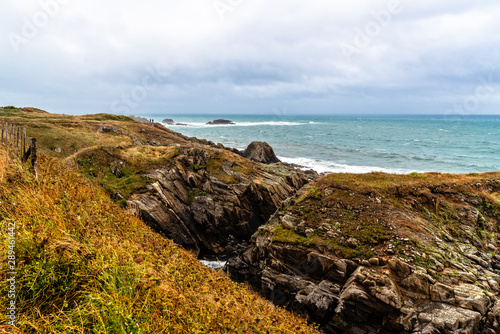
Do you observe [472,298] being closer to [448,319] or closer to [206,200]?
[448,319]

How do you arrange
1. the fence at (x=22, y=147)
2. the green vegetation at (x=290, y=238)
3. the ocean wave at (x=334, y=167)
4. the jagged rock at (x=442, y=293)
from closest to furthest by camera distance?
1. the fence at (x=22, y=147)
2. the jagged rock at (x=442, y=293)
3. the green vegetation at (x=290, y=238)
4. the ocean wave at (x=334, y=167)

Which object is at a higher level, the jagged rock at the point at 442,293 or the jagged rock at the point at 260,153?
the jagged rock at the point at 260,153

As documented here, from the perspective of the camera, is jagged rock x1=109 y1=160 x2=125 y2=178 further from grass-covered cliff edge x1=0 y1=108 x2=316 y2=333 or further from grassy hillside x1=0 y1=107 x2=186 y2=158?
grass-covered cliff edge x1=0 y1=108 x2=316 y2=333

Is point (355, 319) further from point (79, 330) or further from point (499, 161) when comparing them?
point (499, 161)

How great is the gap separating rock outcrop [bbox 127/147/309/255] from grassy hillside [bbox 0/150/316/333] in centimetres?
997

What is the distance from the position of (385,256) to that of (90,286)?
1125 cm

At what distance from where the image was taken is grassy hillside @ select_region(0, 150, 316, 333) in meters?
4.15

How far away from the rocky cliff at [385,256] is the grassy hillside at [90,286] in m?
A: 4.84

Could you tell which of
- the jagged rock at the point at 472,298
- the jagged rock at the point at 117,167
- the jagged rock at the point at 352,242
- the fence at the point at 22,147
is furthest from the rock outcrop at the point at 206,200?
the jagged rock at the point at 472,298

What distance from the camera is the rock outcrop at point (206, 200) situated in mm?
17453

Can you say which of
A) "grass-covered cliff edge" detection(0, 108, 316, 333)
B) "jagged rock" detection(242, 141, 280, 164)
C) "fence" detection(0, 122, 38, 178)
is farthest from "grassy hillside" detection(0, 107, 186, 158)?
"grass-covered cliff edge" detection(0, 108, 316, 333)

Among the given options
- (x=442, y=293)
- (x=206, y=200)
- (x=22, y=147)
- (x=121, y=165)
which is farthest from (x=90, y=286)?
(x=121, y=165)

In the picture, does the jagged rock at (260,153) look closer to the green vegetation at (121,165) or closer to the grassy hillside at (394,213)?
the green vegetation at (121,165)

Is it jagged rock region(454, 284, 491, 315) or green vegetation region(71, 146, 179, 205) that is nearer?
jagged rock region(454, 284, 491, 315)
